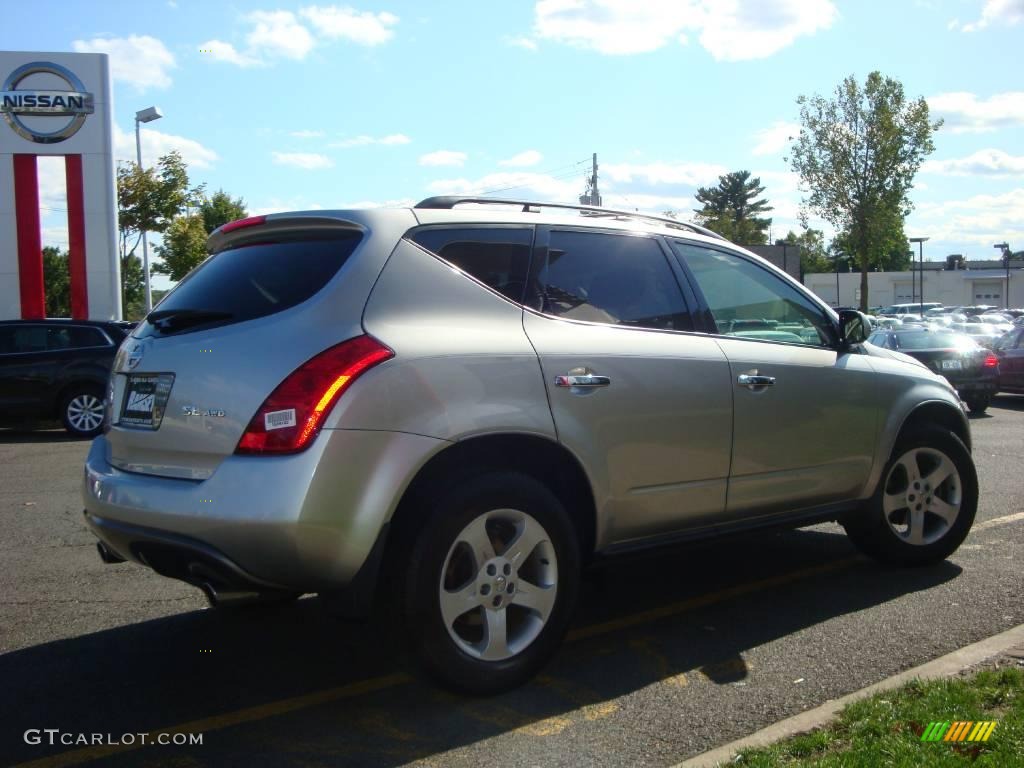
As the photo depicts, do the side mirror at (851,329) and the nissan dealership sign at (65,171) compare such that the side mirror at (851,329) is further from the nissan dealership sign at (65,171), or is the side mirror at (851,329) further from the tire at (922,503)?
the nissan dealership sign at (65,171)

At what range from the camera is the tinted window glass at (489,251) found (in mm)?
4078

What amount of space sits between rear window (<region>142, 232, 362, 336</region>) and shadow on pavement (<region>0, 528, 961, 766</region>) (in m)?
1.42

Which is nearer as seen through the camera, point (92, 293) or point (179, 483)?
point (179, 483)

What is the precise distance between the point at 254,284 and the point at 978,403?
48.6 feet

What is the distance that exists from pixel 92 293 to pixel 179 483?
20606 millimetres

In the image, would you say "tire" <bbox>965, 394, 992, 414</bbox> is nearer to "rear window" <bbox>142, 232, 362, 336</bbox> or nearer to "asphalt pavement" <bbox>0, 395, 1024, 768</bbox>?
"asphalt pavement" <bbox>0, 395, 1024, 768</bbox>

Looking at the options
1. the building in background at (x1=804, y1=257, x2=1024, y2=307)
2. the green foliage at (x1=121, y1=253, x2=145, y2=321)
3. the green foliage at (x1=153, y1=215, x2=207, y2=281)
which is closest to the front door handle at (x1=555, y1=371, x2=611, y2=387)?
the green foliage at (x1=153, y1=215, x2=207, y2=281)

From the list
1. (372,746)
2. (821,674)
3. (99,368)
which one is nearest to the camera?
(372,746)

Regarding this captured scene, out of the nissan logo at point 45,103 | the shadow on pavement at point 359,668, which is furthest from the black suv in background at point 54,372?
the nissan logo at point 45,103

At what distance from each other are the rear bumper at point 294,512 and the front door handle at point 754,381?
5.75 ft

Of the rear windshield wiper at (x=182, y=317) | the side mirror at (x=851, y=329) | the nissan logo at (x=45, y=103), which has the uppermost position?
the nissan logo at (x=45, y=103)

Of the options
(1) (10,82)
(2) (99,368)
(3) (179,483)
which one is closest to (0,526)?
(3) (179,483)

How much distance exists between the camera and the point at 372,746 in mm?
3477

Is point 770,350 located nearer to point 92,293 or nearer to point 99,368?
point 99,368
